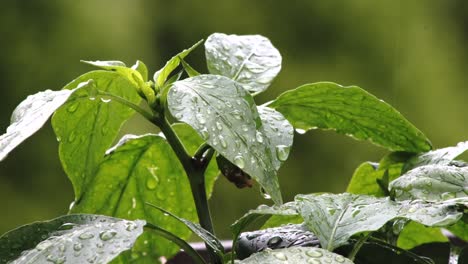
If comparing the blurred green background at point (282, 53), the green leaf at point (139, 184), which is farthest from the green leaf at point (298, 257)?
the blurred green background at point (282, 53)

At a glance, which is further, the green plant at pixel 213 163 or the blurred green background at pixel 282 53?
the blurred green background at pixel 282 53

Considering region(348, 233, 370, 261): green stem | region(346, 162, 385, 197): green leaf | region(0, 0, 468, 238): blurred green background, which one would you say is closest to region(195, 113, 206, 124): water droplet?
region(348, 233, 370, 261): green stem

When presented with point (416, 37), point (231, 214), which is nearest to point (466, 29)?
point (416, 37)

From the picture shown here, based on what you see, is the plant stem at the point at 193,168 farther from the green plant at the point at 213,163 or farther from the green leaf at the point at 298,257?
the green leaf at the point at 298,257

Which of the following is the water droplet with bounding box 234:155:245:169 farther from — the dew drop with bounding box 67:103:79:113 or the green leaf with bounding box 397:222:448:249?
the green leaf with bounding box 397:222:448:249

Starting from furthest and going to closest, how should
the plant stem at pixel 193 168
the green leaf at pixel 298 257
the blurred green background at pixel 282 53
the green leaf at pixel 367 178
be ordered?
the blurred green background at pixel 282 53 < the green leaf at pixel 367 178 < the plant stem at pixel 193 168 < the green leaf at pixel 298 257

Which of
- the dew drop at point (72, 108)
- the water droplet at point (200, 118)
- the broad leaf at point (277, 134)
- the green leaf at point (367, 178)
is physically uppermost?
the water droplet at point (200, 118)

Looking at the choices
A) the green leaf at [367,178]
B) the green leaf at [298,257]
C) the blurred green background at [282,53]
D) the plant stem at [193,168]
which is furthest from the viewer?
the blurred green background at [282,53]

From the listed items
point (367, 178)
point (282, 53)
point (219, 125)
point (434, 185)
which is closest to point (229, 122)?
point (219, 125)
